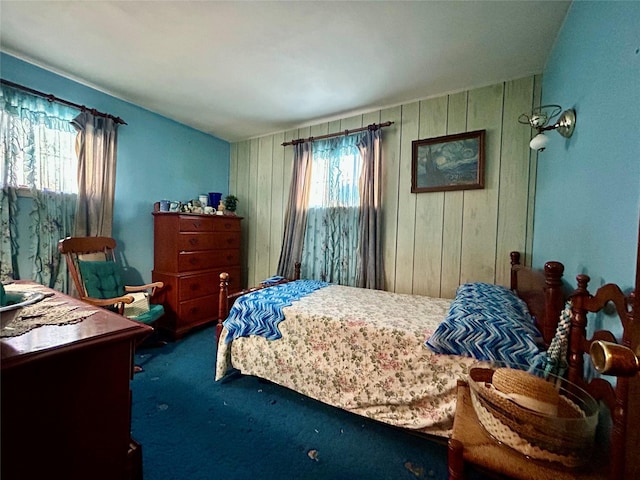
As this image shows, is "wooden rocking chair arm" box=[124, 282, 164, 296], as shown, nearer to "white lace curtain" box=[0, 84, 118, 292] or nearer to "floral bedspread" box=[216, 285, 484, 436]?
"white lace curtain" box=[0, 84, 118, 292]

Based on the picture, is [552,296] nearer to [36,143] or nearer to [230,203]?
[230,203]

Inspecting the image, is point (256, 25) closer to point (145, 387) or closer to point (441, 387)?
point (441, 387)

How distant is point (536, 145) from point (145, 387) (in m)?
3.15

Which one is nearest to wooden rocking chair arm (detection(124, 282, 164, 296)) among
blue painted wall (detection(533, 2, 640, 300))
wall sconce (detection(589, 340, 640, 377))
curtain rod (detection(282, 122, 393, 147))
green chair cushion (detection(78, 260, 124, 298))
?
green chair cushion (detection(78, 260, 124, 298))

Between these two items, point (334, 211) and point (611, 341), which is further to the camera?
point (334, 211)

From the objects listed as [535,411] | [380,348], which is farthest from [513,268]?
[535,411]

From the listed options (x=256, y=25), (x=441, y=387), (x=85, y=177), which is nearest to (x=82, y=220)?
(x=85, y=177)

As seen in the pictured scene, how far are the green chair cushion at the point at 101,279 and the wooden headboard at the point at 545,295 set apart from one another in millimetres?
3267

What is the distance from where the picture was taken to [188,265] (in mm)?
2846

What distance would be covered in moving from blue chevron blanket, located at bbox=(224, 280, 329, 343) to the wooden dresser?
102cm

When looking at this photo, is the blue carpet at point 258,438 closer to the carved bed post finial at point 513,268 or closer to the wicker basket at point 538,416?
the wicker basket at point 538,416

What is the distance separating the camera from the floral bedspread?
143 centimetres

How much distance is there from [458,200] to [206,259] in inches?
109

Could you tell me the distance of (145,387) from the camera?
195 centimetres
